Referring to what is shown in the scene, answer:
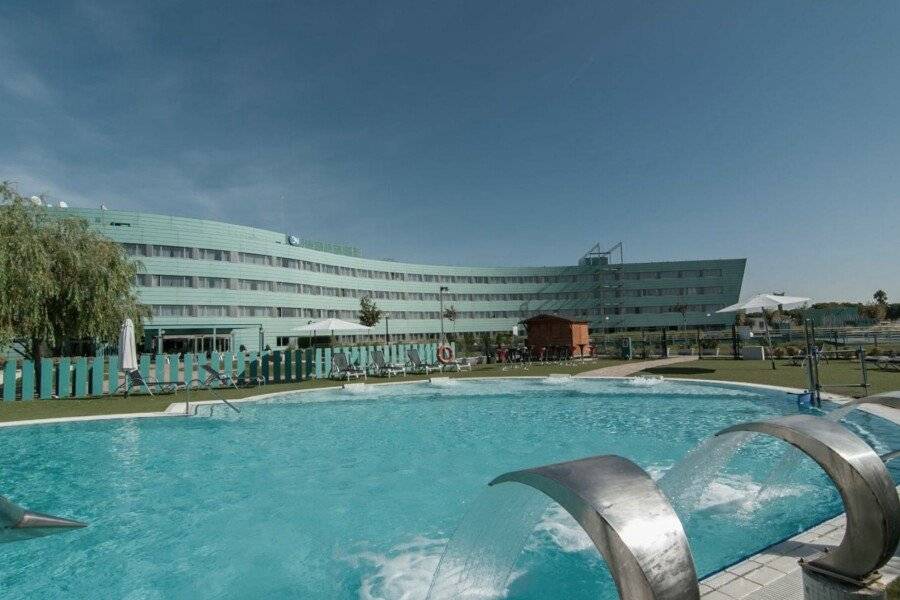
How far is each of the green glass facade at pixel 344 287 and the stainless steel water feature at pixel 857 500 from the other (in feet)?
151

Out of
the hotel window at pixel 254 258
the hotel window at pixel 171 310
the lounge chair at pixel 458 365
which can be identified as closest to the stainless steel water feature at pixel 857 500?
the lounge chair at pixel 458 365

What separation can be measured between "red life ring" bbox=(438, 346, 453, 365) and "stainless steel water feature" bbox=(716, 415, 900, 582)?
21044 millimetres

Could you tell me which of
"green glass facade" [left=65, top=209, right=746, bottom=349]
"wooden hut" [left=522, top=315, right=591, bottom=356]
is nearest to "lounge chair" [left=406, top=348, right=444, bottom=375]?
"wooden hut" [left=522, top=315, right=591, bottom=356]

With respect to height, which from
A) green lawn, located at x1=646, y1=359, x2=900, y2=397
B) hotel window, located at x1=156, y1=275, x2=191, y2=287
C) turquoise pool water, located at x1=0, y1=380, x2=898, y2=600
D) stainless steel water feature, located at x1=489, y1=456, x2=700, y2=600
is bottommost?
turquoise pool water, located at x1=0, y1=380, x2=898, y2=600

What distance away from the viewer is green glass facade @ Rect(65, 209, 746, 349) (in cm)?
4312

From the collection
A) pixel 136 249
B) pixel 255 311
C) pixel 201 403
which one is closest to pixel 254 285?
pixel 255 311

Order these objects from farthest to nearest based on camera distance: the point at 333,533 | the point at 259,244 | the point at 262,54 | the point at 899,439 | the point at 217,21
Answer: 1. the point at 259,244
2. the point at 262,54
3. the point at 217,21
4. the point at 899,439
5. the point at 333,533

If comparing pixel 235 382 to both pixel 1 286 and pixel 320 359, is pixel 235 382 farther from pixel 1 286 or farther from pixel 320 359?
pixel 1 286

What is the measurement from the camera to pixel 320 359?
20.7 metres

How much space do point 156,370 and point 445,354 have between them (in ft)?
Answer: 42.1

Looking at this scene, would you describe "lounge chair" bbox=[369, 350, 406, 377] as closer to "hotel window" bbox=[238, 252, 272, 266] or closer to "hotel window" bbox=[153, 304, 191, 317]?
"hotel window" bbox=[153, 304, 191, 317]

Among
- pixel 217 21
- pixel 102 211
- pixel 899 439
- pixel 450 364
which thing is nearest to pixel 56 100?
pixel 217 21

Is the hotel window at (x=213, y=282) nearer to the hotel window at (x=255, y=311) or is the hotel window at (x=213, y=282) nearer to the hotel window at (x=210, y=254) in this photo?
the hotel window at (x=210, y=254)

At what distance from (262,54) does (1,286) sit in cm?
1148
